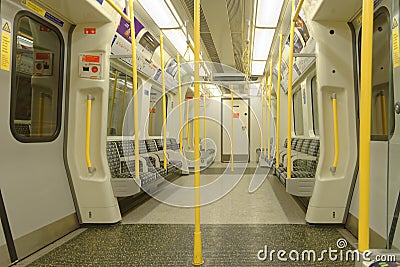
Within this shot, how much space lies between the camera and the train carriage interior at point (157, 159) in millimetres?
2215

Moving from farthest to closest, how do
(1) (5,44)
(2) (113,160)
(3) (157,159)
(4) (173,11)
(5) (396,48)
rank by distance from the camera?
1. (3) (157,159)
2. (4) (173,11)
3. (2) (113,160)
4. (1) (5,44)
5. (5) (396,48)

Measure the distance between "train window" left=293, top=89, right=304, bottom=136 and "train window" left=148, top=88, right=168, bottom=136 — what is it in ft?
10.3

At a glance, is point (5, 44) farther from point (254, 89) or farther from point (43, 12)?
point (254, 89)

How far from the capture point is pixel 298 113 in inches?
257

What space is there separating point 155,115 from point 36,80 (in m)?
4.06

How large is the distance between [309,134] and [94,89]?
12.5 ft

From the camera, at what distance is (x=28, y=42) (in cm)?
271

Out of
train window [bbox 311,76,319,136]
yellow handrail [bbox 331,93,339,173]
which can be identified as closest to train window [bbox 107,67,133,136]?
yellow handrail [bbox 331,93,339,173]

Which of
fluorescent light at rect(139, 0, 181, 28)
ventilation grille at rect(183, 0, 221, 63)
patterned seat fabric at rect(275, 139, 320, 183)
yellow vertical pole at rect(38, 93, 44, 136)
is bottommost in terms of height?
patterned seat fabric at rect(275, 139, 320, 183)

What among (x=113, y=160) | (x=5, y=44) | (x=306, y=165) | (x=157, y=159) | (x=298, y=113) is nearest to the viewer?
(x=5, y=44)

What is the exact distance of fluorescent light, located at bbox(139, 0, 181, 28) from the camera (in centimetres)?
381

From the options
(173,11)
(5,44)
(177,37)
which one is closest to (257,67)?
(177,37)

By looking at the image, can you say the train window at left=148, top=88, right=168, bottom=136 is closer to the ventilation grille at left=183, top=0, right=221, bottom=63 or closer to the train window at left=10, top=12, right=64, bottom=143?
the ventilation grille at left=183, top=0, right=221, bottom=63

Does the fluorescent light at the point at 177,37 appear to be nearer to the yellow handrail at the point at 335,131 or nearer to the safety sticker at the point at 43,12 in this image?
the safety sticker at the point at 43,12
